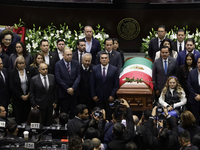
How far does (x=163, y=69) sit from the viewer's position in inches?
273

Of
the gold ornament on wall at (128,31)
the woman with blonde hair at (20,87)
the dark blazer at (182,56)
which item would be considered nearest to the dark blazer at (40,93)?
the woman with blonde hair at (20,87)

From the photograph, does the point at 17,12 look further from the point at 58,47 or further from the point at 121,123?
the point at 121,123

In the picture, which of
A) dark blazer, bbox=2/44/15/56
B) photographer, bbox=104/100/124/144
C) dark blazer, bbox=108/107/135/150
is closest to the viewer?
dark blazer, bbox=108/107/135/150

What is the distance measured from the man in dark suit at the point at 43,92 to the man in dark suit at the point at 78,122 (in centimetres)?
134

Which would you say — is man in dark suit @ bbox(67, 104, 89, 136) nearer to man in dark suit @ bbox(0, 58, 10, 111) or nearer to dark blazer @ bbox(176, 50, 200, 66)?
man in dark suit @ bbox(0, 58, 10, 111)

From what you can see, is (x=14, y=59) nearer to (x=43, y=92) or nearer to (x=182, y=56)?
(x=43, y=92)

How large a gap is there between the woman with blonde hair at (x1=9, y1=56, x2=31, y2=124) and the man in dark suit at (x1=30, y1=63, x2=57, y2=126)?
0.27 metres

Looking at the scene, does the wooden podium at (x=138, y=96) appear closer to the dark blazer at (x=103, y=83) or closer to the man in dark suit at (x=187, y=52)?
the dark blazer at (x=103, y=83)

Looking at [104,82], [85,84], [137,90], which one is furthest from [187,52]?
[85,84]

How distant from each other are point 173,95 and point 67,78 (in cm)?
188

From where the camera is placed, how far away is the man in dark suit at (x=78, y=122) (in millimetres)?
5047

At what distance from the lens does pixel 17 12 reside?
9.21 meters

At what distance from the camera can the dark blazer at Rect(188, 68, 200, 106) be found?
6.60 m

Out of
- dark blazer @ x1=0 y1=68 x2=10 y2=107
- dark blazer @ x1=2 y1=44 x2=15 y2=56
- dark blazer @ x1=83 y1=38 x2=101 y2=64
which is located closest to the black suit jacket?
dark blazer @ x1=0 y1=68 x2=10 y2=107
